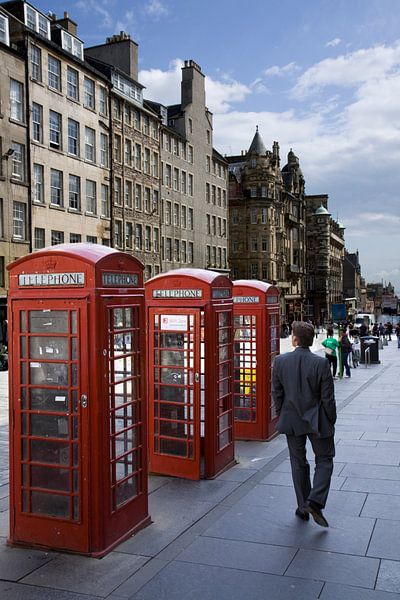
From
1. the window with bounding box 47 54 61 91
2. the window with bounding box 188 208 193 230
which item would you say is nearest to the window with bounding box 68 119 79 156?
the window with bounding box 47 54 61 91

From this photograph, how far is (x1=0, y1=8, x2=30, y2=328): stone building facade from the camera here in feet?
111

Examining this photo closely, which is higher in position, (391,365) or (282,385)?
(282,385)

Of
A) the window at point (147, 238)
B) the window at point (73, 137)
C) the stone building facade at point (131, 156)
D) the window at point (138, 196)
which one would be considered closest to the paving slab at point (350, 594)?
the window at point (73, 137)

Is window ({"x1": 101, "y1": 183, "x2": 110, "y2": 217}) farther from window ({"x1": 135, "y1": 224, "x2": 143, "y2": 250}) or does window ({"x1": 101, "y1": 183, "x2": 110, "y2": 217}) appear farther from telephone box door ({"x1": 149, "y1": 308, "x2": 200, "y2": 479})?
telephone box door ({"x1": 149, "y1": 308, "x2": 200, "y2": 479})

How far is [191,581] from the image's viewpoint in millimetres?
5375

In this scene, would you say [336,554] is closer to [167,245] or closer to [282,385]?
[282,385]

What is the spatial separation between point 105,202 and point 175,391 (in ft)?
123

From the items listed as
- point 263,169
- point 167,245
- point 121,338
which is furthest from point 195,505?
point 263,169

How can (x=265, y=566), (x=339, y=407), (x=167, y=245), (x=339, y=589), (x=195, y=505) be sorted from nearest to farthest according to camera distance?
1. (x=339, y=589)
2. (x=265, y=566)
3. (x=195, y=505)
4. (x=339, y=407)
5. (x=167, y=245)

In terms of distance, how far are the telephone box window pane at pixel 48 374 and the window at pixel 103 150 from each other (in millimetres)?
39031

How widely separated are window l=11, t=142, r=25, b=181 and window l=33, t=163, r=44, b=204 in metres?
1.04

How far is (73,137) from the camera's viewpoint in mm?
40312

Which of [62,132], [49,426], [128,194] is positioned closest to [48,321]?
[49,426]

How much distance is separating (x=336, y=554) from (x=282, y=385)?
1.71 metres
